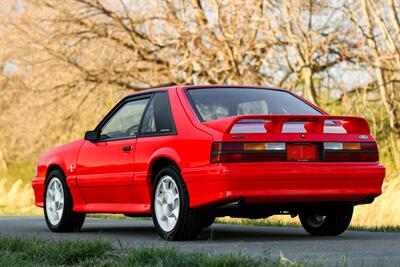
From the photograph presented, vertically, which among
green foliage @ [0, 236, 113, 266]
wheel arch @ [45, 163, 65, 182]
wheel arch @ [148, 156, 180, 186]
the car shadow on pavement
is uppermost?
wheel arch @ [148, 156, 180, 186]

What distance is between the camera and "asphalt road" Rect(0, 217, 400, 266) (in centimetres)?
748

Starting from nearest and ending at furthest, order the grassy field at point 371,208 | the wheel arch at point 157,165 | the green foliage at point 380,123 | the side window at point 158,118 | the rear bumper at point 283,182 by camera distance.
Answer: the rear bumper at point 283,182 < the wheel arch at point 157,165 < the side window at point 158,118 < the grassy field at point 371,208 < the green foliage at point 380,123

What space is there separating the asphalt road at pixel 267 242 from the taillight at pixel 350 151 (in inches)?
31.4

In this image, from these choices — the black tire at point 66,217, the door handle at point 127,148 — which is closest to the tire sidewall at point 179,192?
the door handle at point 127,148

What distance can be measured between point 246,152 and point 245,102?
140 centimetres

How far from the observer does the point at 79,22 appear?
23156 mm

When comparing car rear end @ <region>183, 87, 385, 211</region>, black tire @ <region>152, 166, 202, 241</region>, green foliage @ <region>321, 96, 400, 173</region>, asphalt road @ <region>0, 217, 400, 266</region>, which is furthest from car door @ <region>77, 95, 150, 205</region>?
green foliage @ <region>321, 96, 400, 173</region>

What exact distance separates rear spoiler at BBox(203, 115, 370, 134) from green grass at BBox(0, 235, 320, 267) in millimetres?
1632

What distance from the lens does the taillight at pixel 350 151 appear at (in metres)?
9.01

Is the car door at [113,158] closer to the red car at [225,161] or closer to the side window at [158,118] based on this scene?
the red car at [225,161]

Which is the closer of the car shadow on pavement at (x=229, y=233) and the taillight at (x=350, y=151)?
the taillight at (x=350, y=151)

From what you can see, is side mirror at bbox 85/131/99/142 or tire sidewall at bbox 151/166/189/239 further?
side mirror at bbox 85/131/99/142

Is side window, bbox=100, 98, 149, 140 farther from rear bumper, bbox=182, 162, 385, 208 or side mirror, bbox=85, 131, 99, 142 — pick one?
rear bumper, bbox=182, 162, 385, 208

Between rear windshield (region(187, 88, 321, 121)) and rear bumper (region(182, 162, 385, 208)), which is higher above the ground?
rear windshield (region(187, 88, 321, 121))
